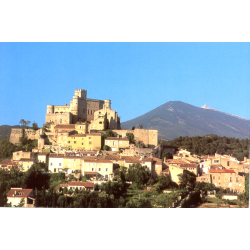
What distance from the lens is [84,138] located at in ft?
73.9

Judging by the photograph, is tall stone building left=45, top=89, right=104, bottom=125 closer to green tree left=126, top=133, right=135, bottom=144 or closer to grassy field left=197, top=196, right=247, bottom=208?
green tree left=126, top=133, right=135, bottom=144

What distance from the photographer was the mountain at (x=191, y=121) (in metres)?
51.0

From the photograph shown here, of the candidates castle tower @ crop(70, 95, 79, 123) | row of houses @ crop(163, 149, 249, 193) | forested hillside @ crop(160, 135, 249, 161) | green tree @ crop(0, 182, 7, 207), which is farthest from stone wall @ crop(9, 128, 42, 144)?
forested hillside @ crop(160, 135, 249, 161)

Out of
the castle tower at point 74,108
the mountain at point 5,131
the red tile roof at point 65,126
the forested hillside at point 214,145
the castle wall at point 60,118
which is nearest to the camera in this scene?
the red tile roof at point 65,126

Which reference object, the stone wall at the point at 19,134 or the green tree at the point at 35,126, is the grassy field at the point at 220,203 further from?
the green tree at the point at 35,126

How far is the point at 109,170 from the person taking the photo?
1923 centimetres

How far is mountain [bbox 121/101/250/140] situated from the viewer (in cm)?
5100

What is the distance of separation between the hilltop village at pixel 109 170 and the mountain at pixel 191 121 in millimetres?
23388

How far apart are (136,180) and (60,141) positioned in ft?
19.9

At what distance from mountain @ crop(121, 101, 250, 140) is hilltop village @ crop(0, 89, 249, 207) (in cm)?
2339

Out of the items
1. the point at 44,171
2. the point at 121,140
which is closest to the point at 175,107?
the point at 121,140

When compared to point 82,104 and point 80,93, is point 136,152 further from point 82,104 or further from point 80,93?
point 80,93

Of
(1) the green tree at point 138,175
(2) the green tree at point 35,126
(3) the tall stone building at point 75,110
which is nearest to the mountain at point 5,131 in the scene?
(2) the green tree at point 35,126

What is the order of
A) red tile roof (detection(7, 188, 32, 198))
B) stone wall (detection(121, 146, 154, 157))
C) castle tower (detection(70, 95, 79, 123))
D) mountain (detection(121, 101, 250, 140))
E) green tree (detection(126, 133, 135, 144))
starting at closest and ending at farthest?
red tile roof (detection(7, 188, 32, 198)), stone wall (detection(121, 146, 154, 157)), green tree (detection(126, 133, 135, 144)), castle tower (detection(70, 95, 79, 123)), mountain (detection(121, 101, 250, 140))
